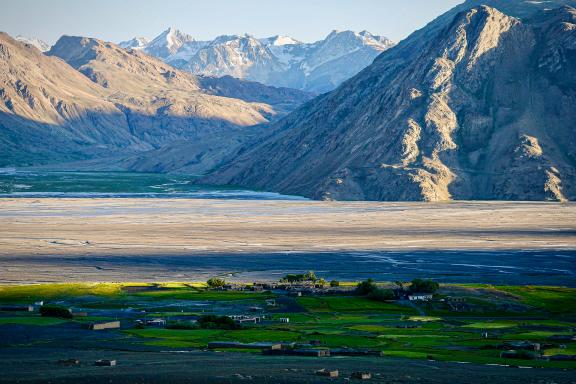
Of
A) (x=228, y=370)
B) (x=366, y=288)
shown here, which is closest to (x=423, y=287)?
(x=366, y=288)

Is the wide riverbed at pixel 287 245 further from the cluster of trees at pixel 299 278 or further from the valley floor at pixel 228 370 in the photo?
the valley floor at pixel 228 370

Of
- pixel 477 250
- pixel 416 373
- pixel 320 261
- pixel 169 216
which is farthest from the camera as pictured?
pixel 169 216

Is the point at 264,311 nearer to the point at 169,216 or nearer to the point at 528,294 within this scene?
the point at 528,294

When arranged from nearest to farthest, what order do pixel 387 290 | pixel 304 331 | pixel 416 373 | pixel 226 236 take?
1. pixel 416 373
2. pixel 304 331
3. pixel 387 290
4. pixel 226 236

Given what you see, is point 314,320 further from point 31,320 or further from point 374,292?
point 31,320

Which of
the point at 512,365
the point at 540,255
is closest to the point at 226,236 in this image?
the point at 540,255

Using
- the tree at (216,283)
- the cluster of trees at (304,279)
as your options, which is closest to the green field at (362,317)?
the tree at (216,283)
